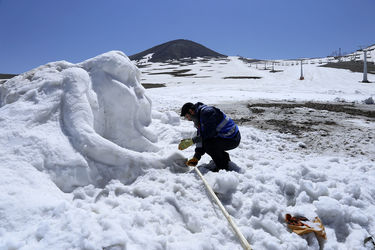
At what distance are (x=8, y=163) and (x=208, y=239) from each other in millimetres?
2663

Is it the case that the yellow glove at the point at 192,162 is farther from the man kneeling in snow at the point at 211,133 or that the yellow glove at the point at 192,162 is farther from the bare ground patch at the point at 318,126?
the bare ground patch at the point at 318,126

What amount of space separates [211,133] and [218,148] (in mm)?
329

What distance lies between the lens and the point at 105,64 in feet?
17.0

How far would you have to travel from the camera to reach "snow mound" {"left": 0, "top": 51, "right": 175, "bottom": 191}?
351cm

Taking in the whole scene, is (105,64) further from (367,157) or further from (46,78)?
(367,157)

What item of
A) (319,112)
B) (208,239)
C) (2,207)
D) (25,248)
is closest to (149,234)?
(208,239)

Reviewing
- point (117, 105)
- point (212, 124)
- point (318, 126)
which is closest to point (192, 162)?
point (212, 124)

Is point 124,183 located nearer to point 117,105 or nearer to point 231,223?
point 231,223

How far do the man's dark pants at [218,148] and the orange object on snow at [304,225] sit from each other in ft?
5.27

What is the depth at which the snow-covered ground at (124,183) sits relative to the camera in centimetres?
278

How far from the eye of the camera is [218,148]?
4.72 metres

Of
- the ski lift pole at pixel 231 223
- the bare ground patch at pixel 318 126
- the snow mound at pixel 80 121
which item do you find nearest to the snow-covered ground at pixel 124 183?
the snow mound at pixel 80 121

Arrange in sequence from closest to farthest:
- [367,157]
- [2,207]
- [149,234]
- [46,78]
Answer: [2,207] < [149,234] < [46,78] < [367,157]

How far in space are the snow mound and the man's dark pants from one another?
98 cm
